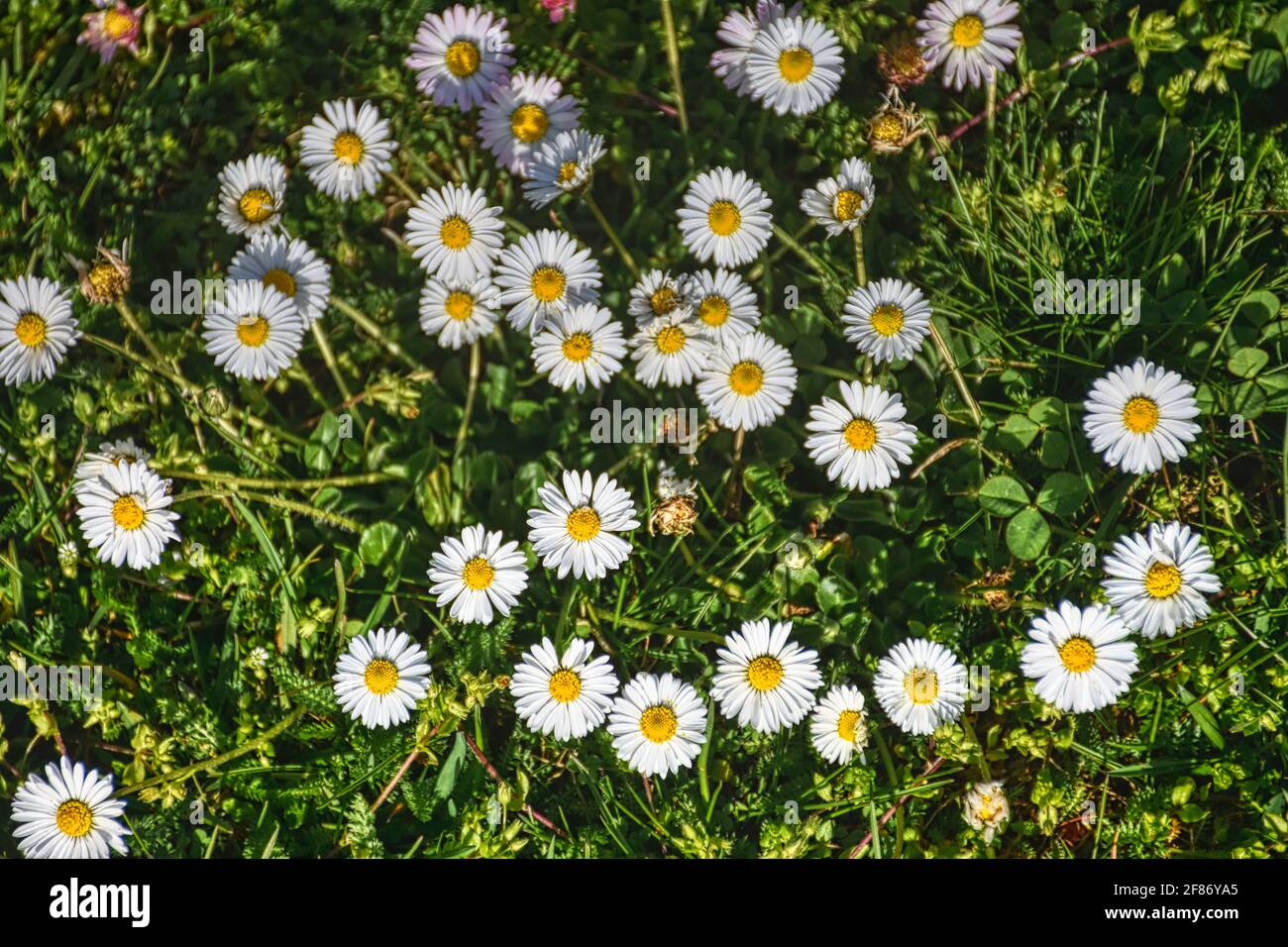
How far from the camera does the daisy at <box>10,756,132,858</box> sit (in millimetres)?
2094

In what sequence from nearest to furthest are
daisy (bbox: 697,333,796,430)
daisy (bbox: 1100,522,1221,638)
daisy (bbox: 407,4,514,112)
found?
daisy (bbox: 1100,522,1221,638)
daisy (bbox: 697,333,796,430)
daisy (bbox: 407,4,514,112)

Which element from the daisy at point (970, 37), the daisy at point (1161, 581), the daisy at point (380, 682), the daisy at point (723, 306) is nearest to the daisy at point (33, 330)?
the daisy at point (380, 682)

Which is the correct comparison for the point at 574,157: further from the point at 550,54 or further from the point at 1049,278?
the point at 1049,278

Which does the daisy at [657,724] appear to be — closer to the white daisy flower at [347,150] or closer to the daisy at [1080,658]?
the daisy at [1080,658]

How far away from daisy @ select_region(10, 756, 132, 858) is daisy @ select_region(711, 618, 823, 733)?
1.36 metres

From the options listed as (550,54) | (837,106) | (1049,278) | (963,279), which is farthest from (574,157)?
(1049,278)

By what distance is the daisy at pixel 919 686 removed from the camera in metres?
2.04

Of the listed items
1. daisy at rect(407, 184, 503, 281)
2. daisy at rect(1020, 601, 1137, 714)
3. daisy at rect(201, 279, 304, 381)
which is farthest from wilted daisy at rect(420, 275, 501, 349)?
daisy at rect(1020, 601, 1137, 714)

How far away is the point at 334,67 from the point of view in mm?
2311

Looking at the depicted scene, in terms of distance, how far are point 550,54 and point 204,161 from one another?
0.89 meters

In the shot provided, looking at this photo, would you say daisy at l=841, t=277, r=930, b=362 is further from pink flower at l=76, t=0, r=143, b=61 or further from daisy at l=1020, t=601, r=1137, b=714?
pink flower at l=76, t=0, r=143, b=61

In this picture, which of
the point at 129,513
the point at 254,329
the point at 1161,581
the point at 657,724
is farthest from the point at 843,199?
the point at 129,513

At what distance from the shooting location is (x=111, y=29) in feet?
7.58

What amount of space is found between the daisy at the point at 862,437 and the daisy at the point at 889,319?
9 centimetres
